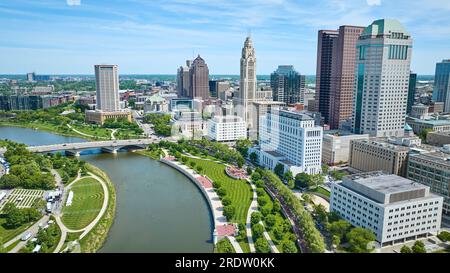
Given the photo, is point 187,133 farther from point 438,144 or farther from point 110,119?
point 438,144

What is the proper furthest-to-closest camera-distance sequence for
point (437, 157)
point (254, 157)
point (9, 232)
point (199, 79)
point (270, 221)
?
point (199, 79)
point (254, 157)
point (437, 157)
point (270, 221)
point (9, 232)

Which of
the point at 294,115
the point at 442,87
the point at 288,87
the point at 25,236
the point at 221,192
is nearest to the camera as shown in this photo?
the point at 25,236

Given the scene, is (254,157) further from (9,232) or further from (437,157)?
(9,232)

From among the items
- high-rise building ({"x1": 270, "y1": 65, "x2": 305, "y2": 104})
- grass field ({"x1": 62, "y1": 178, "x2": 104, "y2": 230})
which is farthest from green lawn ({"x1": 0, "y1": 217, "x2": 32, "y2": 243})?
high-rise building ({"x1": 270, "y1": 65, "x2": 305, "y2": 104})

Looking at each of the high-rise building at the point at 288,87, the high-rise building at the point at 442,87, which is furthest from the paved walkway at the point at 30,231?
the high-rise building at the point at 442,87

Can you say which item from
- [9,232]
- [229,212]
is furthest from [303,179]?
[9,232]
